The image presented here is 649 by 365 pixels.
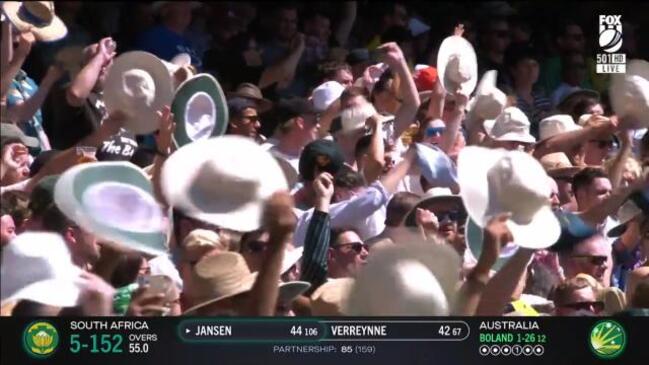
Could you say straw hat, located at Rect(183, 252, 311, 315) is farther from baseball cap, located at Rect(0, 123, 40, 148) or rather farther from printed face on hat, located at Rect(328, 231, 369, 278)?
baseball cap, located at Rect(0, 123, 40, 148)

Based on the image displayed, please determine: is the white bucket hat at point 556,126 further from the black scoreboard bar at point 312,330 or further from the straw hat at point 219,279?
the straw hat at point 219,279

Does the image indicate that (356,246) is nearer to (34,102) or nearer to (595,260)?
(595,260)

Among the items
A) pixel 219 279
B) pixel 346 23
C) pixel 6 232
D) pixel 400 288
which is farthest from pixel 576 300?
pixel 6 232

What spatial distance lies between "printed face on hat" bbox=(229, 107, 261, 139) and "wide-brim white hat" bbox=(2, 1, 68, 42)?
56cm

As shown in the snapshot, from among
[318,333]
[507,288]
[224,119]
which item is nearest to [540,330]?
[507,288]

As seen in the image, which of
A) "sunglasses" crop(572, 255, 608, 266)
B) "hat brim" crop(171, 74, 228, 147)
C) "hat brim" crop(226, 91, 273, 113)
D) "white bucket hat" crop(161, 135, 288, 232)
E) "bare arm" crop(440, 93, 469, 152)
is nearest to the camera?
"white bucket hat" crop(161, 135, 288, 232)

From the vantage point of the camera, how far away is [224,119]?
17.3 ft

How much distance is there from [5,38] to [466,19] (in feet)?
5.66

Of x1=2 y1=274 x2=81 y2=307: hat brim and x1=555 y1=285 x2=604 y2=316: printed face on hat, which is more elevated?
x1=2 y1=274 x2=81 y2=307: hat brim

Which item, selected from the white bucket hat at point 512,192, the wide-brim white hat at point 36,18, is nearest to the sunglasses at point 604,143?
the white bucket hat at point 512,192

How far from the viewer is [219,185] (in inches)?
202

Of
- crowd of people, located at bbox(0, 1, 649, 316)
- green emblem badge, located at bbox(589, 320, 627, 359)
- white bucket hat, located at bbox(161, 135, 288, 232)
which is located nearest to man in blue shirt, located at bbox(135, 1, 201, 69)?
crowd of people, located at bbox(0, 1, 649, 316)

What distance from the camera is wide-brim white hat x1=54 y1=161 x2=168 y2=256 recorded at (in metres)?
5.04

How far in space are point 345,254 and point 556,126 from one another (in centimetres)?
98
